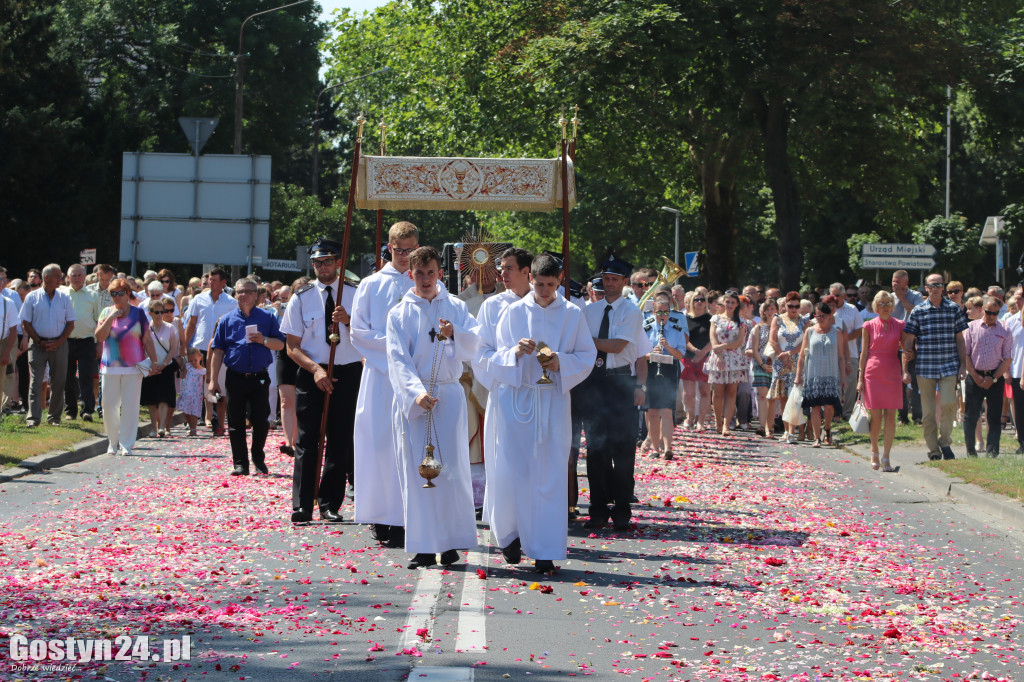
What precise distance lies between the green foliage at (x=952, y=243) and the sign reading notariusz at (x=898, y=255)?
29469mm

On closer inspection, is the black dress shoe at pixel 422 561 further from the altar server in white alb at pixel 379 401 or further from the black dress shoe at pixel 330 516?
the black dress shoe at pixel 330 516

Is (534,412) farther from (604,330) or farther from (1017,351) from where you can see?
(1017,351)

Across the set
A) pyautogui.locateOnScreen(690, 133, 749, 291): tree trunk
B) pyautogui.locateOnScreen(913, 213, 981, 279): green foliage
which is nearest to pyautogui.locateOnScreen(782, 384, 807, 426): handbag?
pyautogui.locateOnScreen(690, 133, 749, 291): tree trunk

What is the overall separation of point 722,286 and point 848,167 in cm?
458

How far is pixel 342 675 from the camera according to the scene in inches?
234

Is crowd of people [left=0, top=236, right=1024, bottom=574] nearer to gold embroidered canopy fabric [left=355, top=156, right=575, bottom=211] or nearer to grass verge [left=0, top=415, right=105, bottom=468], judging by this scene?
grass verge [left=0, top=415, right=105, bottom=468]

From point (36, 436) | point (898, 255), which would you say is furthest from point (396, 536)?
point (898, 255)

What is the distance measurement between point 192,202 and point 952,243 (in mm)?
39977

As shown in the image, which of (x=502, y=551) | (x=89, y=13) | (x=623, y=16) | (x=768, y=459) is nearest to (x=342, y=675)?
(x=502, y=551)

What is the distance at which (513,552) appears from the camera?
8867 mm

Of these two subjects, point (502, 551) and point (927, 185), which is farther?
point (927, 185)

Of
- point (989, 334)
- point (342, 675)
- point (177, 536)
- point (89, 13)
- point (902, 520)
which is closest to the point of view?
point (342, 675)

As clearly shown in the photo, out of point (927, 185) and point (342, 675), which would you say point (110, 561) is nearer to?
point (342, 675)

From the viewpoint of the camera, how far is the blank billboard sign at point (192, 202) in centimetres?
2422
